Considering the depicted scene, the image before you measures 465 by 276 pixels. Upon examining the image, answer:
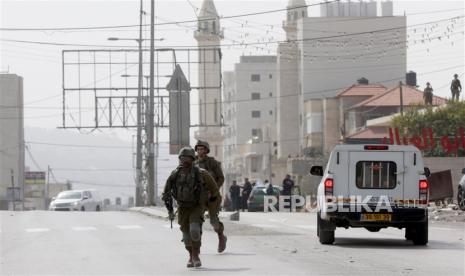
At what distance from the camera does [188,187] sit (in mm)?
17250

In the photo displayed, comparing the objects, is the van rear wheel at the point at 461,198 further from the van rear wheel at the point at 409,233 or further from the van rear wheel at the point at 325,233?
the van rear wheel at the point at 325,233

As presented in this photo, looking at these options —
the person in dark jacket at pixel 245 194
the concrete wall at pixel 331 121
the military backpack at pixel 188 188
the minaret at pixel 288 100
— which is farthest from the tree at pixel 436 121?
the minaret at pixel 288 100

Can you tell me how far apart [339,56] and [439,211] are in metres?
83.4

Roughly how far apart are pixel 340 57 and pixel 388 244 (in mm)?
100049

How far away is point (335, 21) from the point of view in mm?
124875

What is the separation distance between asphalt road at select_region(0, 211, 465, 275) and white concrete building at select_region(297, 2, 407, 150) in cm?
9278

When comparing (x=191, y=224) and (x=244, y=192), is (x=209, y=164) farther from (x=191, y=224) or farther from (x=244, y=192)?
(x=244, y=192)

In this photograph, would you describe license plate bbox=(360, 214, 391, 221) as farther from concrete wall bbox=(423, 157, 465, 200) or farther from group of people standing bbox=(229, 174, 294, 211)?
concrete wall bbox=(423, 157, 465, 200)

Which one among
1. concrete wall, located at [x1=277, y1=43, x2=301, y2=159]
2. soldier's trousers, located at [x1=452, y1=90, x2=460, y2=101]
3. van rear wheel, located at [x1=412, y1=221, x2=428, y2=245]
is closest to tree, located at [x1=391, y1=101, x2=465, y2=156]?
soldier's trousers, located at [x1=452, y1=90, x2=460, y2=101]

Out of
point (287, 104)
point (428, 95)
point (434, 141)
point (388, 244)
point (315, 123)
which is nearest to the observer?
point (388, 244)

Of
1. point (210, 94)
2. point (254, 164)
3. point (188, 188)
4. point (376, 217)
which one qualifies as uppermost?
point (210, 94)

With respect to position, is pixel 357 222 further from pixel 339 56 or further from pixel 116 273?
pixel 339 56

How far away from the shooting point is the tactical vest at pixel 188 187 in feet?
56.6

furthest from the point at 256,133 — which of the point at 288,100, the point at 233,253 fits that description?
the point at 233,253
